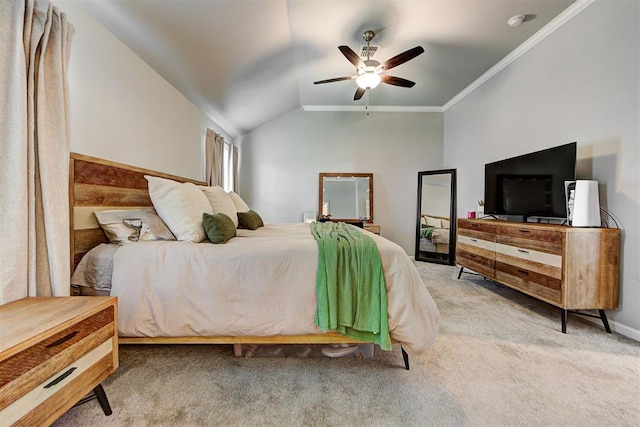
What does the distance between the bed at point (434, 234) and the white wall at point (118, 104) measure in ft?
13.3

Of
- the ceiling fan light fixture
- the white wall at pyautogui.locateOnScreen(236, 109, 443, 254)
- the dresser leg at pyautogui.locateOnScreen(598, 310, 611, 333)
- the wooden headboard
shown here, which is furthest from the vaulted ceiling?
the dresser leg at pyautogui.locateOnScreen(598, 310, 611, 333)

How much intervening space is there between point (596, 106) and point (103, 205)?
13.4 feet

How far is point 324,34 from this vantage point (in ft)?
9.30

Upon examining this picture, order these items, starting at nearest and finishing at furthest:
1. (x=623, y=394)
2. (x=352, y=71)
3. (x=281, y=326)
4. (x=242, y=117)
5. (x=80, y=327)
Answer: (x=80, y=327), (x=623, y=394), (x=281, y=326), (x=352, y=71), (x=242, y=117)

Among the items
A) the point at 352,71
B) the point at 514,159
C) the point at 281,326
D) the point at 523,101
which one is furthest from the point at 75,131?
the point at 523,101

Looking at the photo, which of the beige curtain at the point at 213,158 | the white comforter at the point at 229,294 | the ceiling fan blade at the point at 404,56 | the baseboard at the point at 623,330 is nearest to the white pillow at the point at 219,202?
the white comforter at the point at 229,294

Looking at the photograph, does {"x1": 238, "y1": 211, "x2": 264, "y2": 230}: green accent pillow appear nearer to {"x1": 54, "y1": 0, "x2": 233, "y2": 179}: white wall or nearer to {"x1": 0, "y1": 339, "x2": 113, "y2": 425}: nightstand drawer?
{"x1": 54, "y1": 0, "x2": 233, "y2": 179}: white wall

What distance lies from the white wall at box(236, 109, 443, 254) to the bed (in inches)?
8.4

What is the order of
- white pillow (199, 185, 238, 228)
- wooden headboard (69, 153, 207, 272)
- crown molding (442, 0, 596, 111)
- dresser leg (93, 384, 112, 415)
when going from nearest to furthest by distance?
dresser leg (93, 384, 112, 415)
wooden headboard (69, 153, 207, 272)
crown molding (442, 0, 596, 111)
white pillow (199, 185, 238, 228)

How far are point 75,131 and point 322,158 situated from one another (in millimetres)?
3618

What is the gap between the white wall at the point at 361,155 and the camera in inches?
195

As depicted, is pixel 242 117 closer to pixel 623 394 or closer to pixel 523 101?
pixel 523 101

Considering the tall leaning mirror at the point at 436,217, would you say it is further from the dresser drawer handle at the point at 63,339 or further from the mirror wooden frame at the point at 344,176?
the dresser drawer handle at the point at 63,339

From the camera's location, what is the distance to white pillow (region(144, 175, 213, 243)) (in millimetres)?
1828
